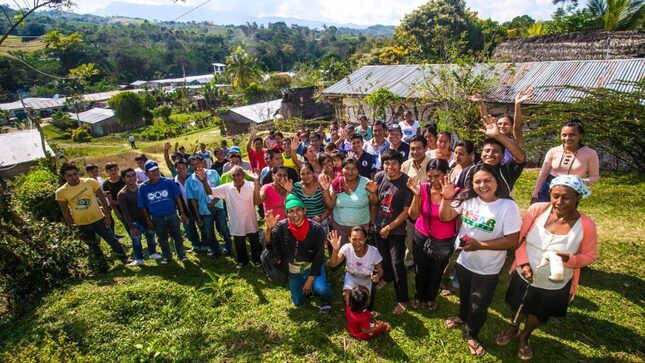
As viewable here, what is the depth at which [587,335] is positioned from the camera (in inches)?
146

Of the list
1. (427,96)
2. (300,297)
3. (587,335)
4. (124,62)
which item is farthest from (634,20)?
(124,62)

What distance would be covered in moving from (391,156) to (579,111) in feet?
26.9

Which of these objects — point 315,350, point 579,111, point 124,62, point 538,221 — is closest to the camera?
point 538,221

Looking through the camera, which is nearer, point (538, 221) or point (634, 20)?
point (538, 221)

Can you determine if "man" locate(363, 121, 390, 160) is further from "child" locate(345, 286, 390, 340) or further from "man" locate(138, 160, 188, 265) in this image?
"man" locate(138, 160, 188, 265)

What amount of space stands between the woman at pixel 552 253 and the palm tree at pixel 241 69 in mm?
46684

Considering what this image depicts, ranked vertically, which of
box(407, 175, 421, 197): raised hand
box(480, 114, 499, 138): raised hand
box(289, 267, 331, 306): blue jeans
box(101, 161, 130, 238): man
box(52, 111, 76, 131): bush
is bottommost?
box(52, 111, 76, 131): bush

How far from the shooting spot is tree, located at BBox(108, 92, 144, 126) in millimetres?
42250

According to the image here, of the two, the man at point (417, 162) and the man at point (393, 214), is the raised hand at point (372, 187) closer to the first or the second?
the man at point (393, 214)

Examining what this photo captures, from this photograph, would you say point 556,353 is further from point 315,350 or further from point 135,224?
point 135,224

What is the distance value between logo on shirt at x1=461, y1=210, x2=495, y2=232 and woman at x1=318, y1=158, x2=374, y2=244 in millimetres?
1275

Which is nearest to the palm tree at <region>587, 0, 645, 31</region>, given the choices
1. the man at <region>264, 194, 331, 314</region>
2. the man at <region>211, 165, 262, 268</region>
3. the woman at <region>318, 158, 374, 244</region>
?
the woman at <region>318, 158, 374, 244</region>

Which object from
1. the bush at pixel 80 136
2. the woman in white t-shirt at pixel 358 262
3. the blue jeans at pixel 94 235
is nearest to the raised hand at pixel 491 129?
the woman in white t-shirt at pixel 358 262

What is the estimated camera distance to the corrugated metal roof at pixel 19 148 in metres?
17.0
